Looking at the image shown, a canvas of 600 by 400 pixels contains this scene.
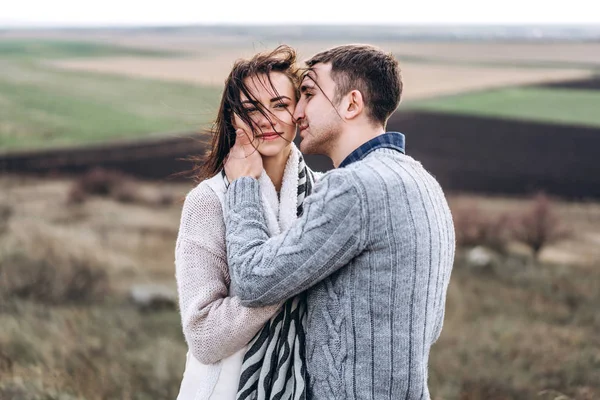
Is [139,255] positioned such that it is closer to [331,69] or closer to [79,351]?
[79,351]

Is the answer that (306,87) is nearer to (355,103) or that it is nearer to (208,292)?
(355,103)

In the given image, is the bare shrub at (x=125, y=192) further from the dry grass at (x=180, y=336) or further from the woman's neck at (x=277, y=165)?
the woman's neck at (x=277, y=165)

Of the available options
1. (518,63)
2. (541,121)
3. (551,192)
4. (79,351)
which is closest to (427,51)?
(518,63)

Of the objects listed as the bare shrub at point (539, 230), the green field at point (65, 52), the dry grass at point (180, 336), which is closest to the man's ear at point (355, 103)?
the dry grass at point (180, 336)

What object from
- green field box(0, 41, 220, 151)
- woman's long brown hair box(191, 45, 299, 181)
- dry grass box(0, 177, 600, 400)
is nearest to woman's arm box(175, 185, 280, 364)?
woman's long brown hair box(191, 45, 299, 181)

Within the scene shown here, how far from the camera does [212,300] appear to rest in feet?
7.22

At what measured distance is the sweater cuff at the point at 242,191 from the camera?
Result: 2.20 m

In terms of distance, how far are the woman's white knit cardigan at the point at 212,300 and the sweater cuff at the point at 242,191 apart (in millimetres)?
64

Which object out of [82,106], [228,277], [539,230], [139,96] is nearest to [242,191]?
[228,277]

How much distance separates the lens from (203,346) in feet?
7.13

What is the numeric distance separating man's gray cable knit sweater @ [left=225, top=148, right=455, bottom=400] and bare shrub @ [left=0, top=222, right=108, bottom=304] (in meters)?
8.00

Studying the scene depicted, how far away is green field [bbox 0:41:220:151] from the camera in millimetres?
42219

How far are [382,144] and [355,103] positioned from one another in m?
0.18

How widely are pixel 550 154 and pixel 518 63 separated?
5557 centimetres
